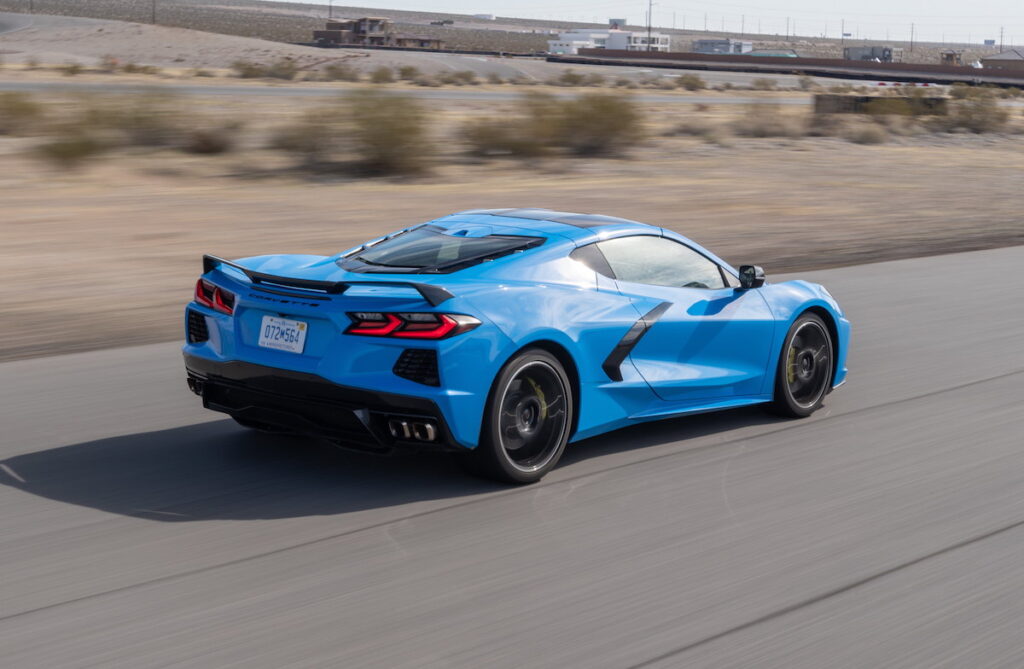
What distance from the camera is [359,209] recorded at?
59.1 ft

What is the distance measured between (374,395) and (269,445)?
4.53 feet

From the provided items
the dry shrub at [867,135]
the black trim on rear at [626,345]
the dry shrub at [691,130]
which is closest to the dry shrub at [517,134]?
the dry shrub at [691,130]

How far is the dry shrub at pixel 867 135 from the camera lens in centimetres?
3584

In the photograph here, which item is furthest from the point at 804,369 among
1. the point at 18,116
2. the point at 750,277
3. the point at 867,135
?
the point at 867,135

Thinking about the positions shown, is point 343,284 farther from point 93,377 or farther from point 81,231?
point 81,231

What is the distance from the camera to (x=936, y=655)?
174 inches

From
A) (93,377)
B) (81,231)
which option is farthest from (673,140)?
(93,377)

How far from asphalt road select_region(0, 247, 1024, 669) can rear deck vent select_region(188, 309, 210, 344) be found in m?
0.63

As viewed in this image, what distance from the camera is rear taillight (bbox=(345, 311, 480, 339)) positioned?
5664 millimetres

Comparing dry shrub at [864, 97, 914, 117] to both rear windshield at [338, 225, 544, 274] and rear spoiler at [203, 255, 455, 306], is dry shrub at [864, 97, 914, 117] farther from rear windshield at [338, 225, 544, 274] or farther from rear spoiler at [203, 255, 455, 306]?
rear spoiler at [203, 255, 455, 306]

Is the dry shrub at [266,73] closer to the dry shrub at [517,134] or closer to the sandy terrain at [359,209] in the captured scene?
the sandy terrain at [359,209]

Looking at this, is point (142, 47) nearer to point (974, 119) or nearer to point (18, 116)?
point (974, 119)

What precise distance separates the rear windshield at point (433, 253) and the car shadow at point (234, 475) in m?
0.97

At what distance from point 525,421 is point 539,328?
460mm
